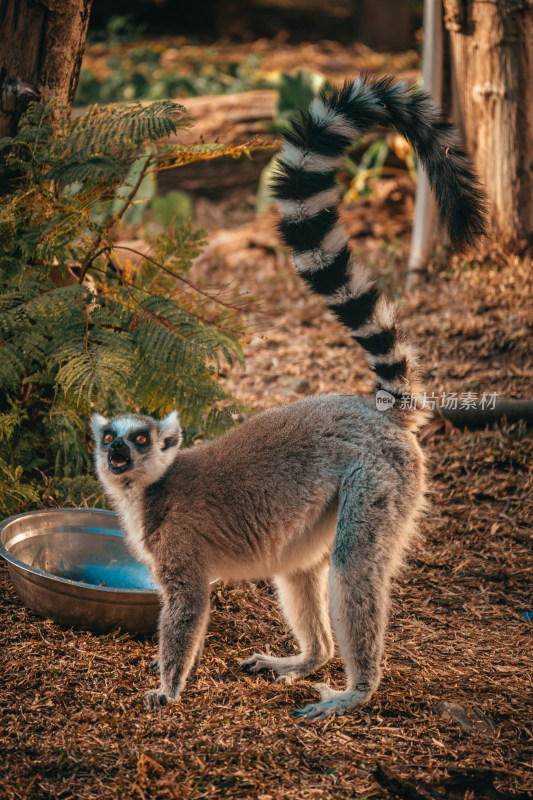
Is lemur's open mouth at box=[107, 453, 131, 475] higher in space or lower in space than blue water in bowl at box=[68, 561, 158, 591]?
higher

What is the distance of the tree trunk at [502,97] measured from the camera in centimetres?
709

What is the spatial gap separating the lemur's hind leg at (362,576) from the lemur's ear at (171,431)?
2.78ft

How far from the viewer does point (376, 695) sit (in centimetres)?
338

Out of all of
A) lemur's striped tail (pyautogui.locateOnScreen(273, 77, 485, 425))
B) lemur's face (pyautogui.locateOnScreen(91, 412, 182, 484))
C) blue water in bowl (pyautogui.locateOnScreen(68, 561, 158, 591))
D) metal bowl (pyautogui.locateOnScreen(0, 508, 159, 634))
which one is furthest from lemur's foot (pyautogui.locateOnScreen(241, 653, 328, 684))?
lemur's striped tail (pyautogui.locateOnScreen(273, 77, 485, 425))

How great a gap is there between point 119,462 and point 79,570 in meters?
1.08

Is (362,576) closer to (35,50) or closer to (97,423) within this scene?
(97,423)

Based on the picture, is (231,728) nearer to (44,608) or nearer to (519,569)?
(44,608)

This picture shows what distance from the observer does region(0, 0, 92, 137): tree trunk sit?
461 centimetres

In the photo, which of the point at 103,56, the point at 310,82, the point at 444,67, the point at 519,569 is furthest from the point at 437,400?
the point at 103,56


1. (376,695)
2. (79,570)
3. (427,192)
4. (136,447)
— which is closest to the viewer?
(376,695)

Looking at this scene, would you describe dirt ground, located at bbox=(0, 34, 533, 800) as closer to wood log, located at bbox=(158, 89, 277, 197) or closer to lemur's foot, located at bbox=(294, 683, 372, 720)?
lemur's foot, located at bbox=(294, 683, 372, 720)

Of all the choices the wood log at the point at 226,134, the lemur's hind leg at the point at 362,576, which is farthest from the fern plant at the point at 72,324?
the wood log at the point at 226,134

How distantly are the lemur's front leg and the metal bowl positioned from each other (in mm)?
338

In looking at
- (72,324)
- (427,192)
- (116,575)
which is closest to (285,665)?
(116,575)
